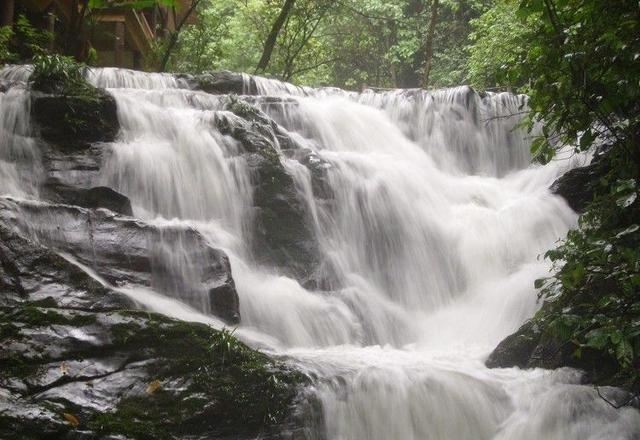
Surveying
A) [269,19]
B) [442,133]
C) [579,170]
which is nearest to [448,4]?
[269,19]

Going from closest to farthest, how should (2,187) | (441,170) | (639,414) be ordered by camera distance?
(639,414)
(2,187)
(441,170)

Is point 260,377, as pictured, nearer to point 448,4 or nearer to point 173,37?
point 173,37

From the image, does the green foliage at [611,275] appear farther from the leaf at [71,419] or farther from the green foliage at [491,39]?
the green foliage at [491,39]

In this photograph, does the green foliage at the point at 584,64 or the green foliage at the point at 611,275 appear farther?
the green foliage at the point at 584,64

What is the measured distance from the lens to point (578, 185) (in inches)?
344

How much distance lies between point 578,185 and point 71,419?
7764mm

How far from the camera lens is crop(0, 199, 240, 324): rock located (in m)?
5.27

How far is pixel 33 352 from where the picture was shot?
343 centimetres

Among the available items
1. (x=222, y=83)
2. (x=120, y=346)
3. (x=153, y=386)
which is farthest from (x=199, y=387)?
(x=222, y=83)

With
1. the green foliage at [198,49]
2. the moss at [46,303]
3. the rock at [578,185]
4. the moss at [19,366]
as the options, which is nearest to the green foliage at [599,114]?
the moss at [19,366]

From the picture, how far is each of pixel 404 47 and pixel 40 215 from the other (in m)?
19.8

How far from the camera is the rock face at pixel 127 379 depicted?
10.4 feet

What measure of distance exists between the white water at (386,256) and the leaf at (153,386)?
3.56 ft

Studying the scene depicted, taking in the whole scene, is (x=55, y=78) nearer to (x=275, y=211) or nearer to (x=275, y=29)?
(x=275, y=211)
